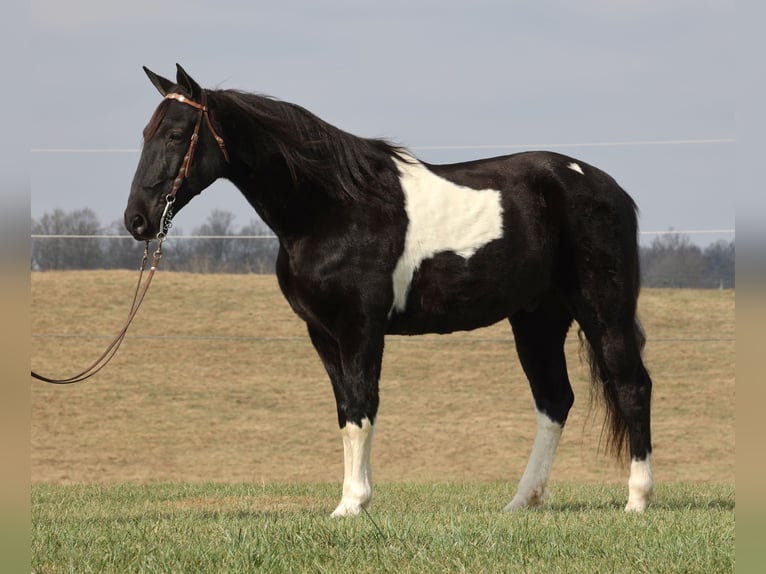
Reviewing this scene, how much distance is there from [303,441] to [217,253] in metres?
4.46

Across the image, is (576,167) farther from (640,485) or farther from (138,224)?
(138,224)

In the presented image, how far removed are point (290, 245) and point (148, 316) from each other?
1243 centimetres

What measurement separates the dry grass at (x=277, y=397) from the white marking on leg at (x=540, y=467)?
590cm

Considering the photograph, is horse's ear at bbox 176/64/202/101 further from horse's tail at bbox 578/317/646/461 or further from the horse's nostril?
horse's tail at bbox 578/317/646/461

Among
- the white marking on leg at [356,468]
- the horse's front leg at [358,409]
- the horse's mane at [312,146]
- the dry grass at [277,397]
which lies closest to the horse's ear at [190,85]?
the horse's mane at [312,146]

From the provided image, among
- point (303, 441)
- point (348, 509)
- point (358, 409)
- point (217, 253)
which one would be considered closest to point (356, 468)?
point (348, 509)

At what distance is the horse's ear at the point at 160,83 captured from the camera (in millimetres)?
5414

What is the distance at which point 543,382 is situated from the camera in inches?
244

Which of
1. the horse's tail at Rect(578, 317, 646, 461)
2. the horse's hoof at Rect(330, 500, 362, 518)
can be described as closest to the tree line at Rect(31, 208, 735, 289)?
the horse's tail at Rect(578, 317, 646, 461)

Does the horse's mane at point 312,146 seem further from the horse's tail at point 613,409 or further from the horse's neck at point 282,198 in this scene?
the horse's tail at point 613,409

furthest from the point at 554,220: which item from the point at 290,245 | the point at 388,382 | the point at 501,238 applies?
the point at 388,382

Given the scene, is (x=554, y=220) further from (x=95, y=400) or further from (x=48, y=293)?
(x=48, y=293)

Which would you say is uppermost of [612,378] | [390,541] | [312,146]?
[312,146]

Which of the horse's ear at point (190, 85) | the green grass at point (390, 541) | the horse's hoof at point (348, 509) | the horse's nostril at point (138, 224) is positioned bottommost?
the horse's hoof at point (348, 509)
